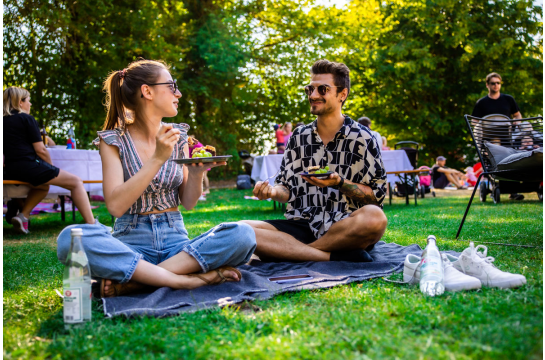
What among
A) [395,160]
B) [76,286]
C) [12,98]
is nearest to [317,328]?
[76,286]

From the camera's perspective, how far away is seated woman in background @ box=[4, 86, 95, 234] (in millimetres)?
5227

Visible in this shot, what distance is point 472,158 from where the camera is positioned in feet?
64.2

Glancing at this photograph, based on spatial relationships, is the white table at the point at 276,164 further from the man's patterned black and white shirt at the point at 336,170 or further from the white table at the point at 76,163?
the man's patterned black and white shirt at the point at 336,170

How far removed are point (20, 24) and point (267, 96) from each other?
32.1 feet

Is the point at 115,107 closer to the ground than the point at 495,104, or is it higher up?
closer to the ground

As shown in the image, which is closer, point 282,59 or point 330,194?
point 330,194

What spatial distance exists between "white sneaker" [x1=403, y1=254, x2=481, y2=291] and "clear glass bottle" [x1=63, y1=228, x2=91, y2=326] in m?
1.65

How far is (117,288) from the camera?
2.41 meters

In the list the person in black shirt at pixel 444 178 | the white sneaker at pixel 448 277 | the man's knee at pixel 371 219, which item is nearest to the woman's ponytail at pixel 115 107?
the man's knee at pixel 371 219

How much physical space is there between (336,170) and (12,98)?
4.00 m

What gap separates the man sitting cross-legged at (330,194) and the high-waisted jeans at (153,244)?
678 millimetres

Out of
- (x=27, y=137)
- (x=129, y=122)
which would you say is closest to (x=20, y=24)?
(x=27, y=137)

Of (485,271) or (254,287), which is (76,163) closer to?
(254,287)

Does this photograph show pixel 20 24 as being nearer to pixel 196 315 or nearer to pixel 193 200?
pixel 193 200
